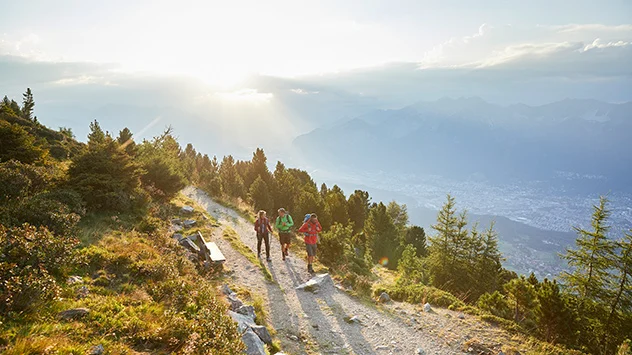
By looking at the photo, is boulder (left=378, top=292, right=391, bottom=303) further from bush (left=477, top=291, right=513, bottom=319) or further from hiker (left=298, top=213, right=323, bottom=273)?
hiker (left=298, top=213, right=323, bottom=273)

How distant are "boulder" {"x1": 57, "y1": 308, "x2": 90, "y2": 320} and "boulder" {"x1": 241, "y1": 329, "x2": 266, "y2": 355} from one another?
3291mm

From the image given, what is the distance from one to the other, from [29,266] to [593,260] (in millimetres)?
25431

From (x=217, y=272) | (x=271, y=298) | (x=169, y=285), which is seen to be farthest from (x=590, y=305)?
(x=169, y=285)

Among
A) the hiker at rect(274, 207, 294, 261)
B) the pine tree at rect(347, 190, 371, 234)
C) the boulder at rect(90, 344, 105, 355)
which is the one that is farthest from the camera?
the pine tree at rect(347, 190, 371, 234)

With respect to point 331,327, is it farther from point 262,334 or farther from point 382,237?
point 382,237

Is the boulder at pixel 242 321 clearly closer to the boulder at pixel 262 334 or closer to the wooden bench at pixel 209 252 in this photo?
the boulder at pixel 262 334

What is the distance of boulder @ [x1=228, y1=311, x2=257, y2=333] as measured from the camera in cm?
765

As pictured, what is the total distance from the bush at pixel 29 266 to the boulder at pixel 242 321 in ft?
13.1

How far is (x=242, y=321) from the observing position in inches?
329

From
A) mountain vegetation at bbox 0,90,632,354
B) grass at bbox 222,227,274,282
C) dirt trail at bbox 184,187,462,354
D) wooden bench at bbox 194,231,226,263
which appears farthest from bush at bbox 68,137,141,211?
dirt trail at bbox 184,187,462,354

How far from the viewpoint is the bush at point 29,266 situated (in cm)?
529

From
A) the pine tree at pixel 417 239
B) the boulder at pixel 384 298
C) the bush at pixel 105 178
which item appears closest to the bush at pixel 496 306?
the boulder at pixel 384 298

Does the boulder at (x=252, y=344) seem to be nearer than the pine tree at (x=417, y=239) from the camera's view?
Yes

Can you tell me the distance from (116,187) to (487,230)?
95.0 feet
